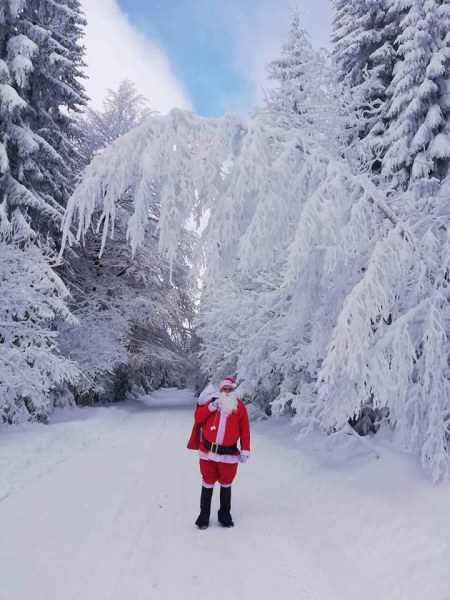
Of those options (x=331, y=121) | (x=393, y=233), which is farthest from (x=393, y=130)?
(x=393, y=233)

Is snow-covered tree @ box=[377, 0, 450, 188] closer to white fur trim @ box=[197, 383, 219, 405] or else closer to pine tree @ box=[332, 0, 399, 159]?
pine tree @ box=[332, 0, 399, 159]

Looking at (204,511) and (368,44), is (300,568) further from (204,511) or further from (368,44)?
(368,44)

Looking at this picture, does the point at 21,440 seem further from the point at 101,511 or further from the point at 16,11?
the point at 16,11

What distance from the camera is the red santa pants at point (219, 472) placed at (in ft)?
17.7

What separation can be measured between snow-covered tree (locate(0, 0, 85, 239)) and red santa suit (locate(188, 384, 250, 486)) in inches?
393

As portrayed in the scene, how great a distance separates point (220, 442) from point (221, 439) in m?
0.04

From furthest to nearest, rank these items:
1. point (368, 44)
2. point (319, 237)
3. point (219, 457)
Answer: point (368, 44), point (219, 457), point (319, 237)

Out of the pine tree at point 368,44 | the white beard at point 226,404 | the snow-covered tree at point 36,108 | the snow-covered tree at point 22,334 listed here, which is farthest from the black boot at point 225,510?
the pine tree at point 368,44

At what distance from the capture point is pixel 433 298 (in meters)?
5.39

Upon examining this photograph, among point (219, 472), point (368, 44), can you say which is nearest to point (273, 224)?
point (219, 472)

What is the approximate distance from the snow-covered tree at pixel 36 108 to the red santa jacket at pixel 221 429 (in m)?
9.91

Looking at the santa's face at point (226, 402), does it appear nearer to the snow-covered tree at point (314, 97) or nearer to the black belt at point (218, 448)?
the black belt at point (218, 448)

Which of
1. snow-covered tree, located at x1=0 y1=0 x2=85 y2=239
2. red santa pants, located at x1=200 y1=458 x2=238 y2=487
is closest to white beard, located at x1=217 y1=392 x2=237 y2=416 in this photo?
red santa pants, located at x1=200 y1=458 x2=238 y2=487

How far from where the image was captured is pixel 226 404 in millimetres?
5582
